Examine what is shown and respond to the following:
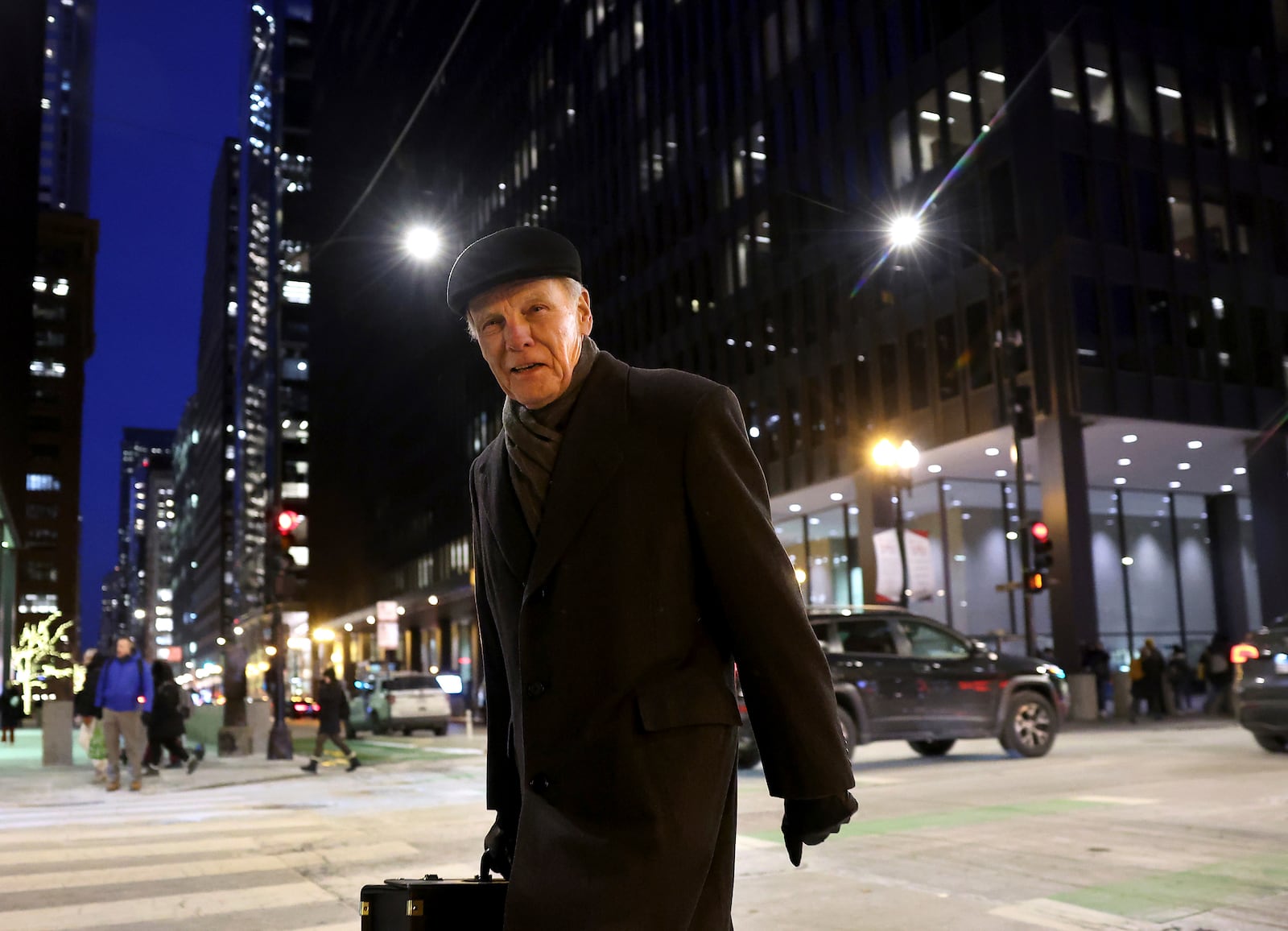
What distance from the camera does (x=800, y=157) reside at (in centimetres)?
3997

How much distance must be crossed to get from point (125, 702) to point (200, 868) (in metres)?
7.54

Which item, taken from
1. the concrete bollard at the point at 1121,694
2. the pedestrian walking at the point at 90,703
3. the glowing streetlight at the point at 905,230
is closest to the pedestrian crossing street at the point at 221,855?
the pedestrian walking at the point at 90,703

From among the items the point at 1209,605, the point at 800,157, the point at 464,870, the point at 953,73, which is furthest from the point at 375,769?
the point at 1209,605

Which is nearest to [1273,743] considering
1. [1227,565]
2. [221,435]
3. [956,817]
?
[956,817]

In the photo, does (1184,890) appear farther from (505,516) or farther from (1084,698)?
(1084,698)

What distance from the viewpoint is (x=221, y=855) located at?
9.02 metres

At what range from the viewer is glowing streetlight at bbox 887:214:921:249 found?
25.4 m

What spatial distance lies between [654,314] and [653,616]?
47.6 meters

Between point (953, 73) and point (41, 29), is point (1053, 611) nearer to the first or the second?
point (953, 73)

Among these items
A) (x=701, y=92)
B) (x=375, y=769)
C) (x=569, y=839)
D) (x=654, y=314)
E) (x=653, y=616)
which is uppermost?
(x=701, y=92)

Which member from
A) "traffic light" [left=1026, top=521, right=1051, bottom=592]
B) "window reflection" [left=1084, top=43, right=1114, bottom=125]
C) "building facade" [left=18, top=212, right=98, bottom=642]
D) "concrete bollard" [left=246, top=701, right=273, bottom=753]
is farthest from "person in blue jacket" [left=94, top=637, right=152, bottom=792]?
"building facade" [left=18, top=212, right=98, bottom=642]

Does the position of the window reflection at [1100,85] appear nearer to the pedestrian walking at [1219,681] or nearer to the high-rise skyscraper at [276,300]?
the pedestrian walking at [1219,681]

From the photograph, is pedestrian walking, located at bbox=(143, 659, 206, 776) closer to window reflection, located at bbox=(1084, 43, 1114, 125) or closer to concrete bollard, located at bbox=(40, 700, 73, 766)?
concrete bollard, located at bbox=(40, 700, 73, 766)

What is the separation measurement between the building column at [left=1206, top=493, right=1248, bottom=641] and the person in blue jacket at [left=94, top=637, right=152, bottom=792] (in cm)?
3265
